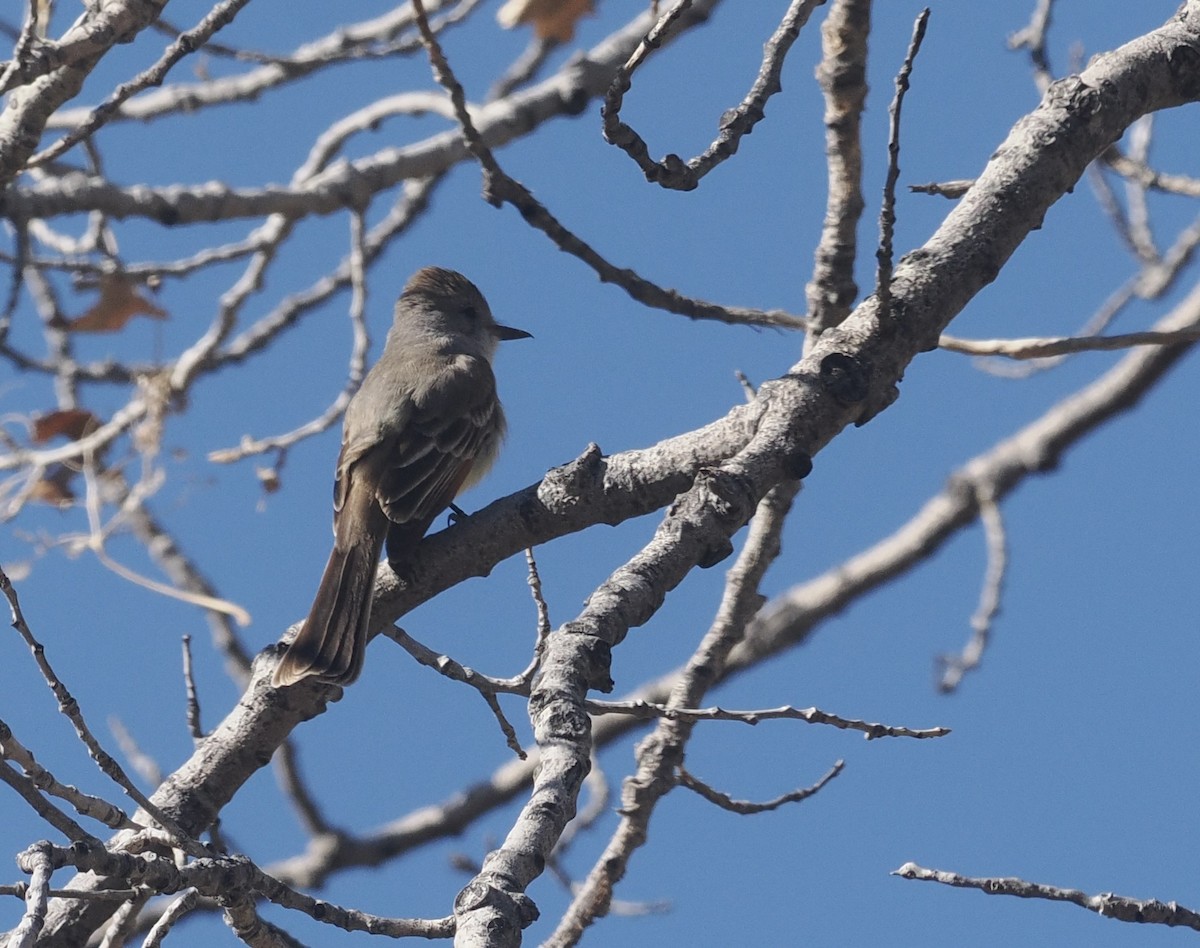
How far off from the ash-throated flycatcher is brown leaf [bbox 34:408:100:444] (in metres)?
1.26

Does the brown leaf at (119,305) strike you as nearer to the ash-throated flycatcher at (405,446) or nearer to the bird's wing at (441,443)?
the ash-throated flycatcher at (405,446)

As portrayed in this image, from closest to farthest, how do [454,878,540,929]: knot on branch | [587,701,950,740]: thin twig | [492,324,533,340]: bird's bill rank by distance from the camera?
[454,878,540,929]: knot on branch
[587,701,950,740]: thin twig
[492,324,533,340]: bird's bill

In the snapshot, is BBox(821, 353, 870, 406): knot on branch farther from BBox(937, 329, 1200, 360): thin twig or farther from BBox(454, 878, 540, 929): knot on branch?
BBox(454, 878, 540, 929): knot on branch

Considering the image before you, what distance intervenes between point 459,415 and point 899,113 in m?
2.99

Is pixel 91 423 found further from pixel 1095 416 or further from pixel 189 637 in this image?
pixel 1095 416

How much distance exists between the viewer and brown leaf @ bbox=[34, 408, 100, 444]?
6.58 metres

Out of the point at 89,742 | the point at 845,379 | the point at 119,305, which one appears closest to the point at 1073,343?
the point at 845,379

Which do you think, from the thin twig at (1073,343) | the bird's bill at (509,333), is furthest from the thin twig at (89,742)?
the bird's bill at (509,333)

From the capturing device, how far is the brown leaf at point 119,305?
6.64 meters

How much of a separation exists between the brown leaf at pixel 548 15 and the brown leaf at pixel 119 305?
1967 millimetres

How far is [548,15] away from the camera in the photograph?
6.30m

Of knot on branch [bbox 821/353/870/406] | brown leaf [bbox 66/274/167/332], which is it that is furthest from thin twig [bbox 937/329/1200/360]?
brown leaf [bbox 66/274/167/332]

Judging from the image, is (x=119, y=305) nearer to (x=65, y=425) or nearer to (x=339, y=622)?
(x=65, y=425)

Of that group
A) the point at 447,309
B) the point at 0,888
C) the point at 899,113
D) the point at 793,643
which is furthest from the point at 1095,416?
the point at 0,888
